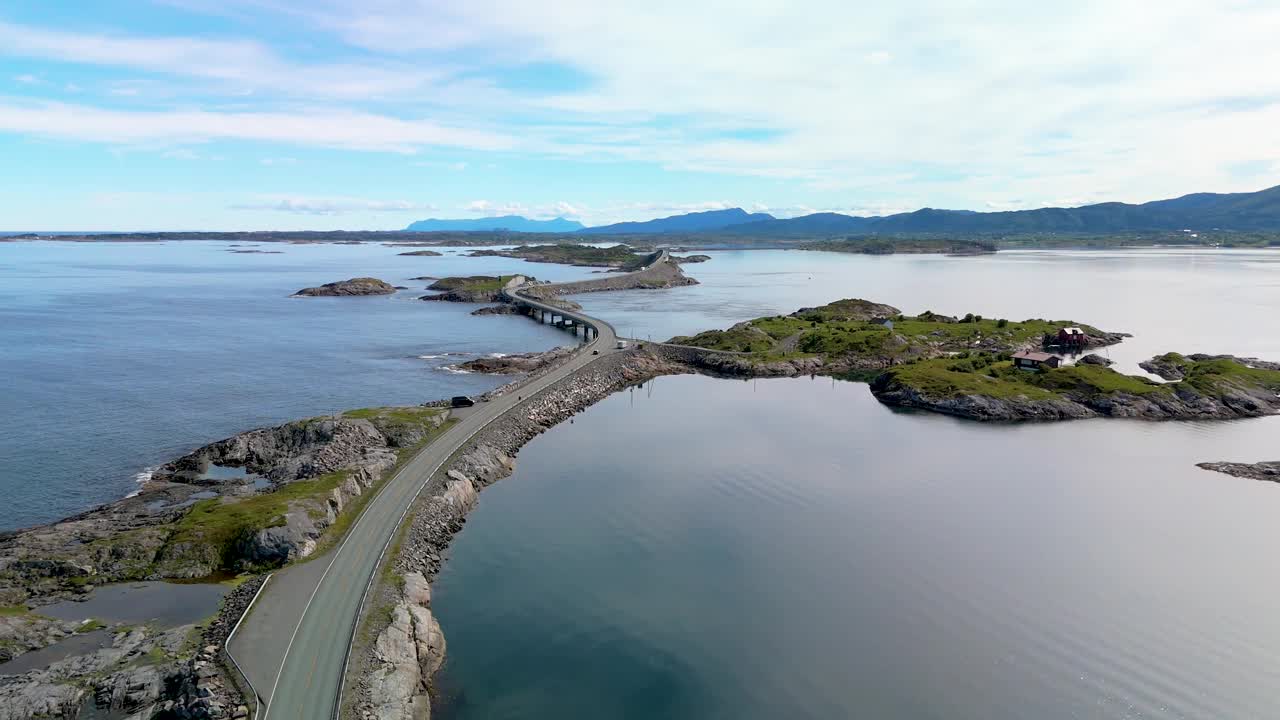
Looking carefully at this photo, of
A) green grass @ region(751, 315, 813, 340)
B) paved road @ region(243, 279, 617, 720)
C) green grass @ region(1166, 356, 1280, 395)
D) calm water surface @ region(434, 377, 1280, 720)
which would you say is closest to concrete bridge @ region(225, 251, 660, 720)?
paved road @ region(243, 279, 617, 720)

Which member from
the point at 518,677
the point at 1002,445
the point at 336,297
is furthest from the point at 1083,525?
the point at 336,297

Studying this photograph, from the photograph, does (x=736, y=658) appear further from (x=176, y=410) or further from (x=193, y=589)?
(x=176, y=410)

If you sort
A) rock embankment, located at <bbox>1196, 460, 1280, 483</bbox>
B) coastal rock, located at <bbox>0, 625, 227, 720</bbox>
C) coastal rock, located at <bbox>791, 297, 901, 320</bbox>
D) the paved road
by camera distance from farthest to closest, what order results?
1. coastal rock, located at <bbox>791, 297, 901, 320</bbox>
2. rock embankment, located at <bbox>1196, 460, 1280, 483</bbox>
3. the paved road
4. coastal rock, located at <bbox>0, 625, 227, 720</bbox>

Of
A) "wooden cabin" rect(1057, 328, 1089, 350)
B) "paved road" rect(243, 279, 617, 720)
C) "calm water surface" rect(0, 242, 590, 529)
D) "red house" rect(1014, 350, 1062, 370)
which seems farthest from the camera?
"wooden cabin" rect(1057, 328, 1089, 350)

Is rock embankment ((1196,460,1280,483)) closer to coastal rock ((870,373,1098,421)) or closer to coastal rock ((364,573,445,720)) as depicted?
coastal rock ((870,373,1098,421))

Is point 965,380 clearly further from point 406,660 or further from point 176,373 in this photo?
point 176,373

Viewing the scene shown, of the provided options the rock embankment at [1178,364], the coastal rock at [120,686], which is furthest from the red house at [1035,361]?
the coastal rock at [120,686]

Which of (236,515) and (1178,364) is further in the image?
(1178,364)

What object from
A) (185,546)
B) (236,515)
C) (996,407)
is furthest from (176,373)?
(996,407)
